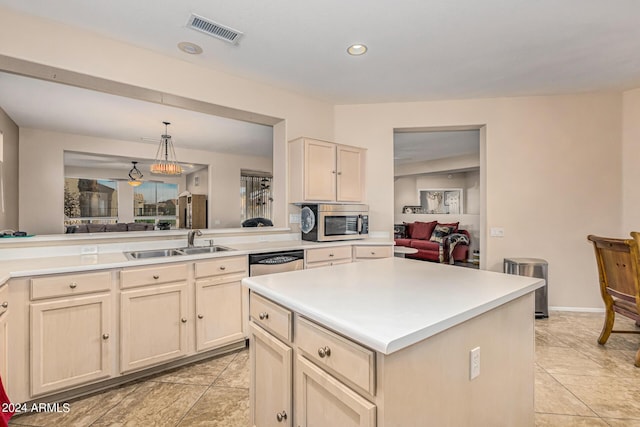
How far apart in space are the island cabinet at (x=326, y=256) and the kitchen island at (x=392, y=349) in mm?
1522

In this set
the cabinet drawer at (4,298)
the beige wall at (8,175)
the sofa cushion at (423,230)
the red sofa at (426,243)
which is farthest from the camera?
the sofa cushion at (423,230)

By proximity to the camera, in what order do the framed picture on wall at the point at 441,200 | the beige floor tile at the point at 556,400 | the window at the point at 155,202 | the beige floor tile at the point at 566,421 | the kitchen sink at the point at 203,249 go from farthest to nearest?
the window at the point at 155,202 < the framed picture on wall at the point at 441,200 < the kitchen sink at the point at 203,249 < the beige floor tile at the point at 556,400 < the beige floor tile at the point at 566,421

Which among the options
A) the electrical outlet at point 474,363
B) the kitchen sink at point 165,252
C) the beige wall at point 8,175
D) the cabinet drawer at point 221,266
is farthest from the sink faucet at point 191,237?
the beige wall at point 8,175

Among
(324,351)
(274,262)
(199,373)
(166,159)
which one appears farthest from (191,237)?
(166,159)

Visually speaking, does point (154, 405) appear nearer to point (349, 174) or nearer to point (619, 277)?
point (349, 174)

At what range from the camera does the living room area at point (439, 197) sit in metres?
6.58

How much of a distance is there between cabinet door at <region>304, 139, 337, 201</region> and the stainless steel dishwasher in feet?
2.48

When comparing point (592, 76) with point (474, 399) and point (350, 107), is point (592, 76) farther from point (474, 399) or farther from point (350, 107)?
point (474, 399)

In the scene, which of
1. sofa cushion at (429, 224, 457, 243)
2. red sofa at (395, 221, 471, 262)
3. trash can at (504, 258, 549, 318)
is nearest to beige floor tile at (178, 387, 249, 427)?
trash can at (504, 258, 549, 318)

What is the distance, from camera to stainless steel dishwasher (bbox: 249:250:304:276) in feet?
8.93

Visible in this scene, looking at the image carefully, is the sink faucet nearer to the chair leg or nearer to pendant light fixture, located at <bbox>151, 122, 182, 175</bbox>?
pendant light fixture, located at <bbox>151, 122, 182, 175</bbox>

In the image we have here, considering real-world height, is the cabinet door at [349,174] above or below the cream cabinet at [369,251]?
above

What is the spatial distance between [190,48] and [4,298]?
222cm

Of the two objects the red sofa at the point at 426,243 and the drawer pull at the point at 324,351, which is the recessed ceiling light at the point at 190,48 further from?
the red sofa at the point at 426,243
